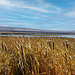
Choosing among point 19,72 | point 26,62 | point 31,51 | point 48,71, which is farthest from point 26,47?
point 48,71

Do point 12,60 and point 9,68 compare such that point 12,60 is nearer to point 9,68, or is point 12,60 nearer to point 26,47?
point 9,68

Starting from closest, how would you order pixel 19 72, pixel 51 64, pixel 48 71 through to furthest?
pixel 48 71 → pixel 51 64 → pixel 19 72

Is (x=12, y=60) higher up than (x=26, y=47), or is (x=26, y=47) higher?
(x=26, y=47)

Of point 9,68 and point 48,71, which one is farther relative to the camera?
point 9,68

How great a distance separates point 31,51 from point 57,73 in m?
1.00

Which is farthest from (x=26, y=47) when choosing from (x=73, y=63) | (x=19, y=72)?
(x=73, y=63)

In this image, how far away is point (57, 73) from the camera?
3223 millimetres

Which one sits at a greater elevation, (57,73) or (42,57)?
(42,57)

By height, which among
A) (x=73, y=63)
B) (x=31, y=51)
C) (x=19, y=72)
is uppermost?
(x=31, y=51)

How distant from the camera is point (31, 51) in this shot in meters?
3.79

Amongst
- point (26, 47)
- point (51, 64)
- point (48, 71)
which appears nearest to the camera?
point (48, 71)

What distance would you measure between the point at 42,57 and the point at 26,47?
0.64 metres

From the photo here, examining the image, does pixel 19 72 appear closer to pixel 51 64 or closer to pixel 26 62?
pixel 26 62

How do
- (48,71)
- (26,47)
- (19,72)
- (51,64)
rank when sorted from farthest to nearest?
1. (26,47)
2. (19,72)
3. (51,64)
4. (48,71)
